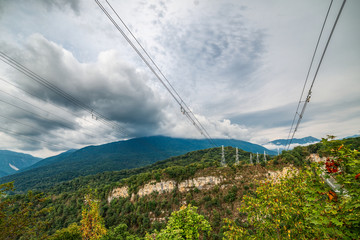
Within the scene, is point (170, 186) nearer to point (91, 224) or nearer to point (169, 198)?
point (169, 198)

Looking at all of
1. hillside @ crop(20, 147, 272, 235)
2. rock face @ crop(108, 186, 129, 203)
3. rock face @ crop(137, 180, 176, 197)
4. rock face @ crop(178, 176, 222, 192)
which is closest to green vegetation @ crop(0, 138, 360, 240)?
hillside @ crop(20, 147, 272, 235)

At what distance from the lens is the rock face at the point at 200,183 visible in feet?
233

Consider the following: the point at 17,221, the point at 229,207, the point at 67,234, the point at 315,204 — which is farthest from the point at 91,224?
the point at 229,207

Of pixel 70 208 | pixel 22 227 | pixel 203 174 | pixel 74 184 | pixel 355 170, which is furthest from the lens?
pixel 74 184

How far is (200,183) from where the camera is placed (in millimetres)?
74375

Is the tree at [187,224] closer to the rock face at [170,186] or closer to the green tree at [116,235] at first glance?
the green tree at [116,235]

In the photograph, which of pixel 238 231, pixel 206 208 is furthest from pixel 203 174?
pixel 238 231

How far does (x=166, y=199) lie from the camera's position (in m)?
77.2

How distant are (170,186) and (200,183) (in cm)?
1703

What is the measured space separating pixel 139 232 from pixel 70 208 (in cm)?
5065

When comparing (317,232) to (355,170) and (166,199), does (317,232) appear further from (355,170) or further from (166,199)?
(166,199)

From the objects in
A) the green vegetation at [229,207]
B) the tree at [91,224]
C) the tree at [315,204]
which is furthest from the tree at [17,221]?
the tree at [315,204]

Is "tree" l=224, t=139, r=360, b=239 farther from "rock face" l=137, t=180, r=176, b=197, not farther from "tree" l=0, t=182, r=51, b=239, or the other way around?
"rock face" l=137, t=180, r=176, b=197

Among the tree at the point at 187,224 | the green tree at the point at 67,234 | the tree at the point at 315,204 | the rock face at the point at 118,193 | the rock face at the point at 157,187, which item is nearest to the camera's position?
the tree at the point at 315,204
